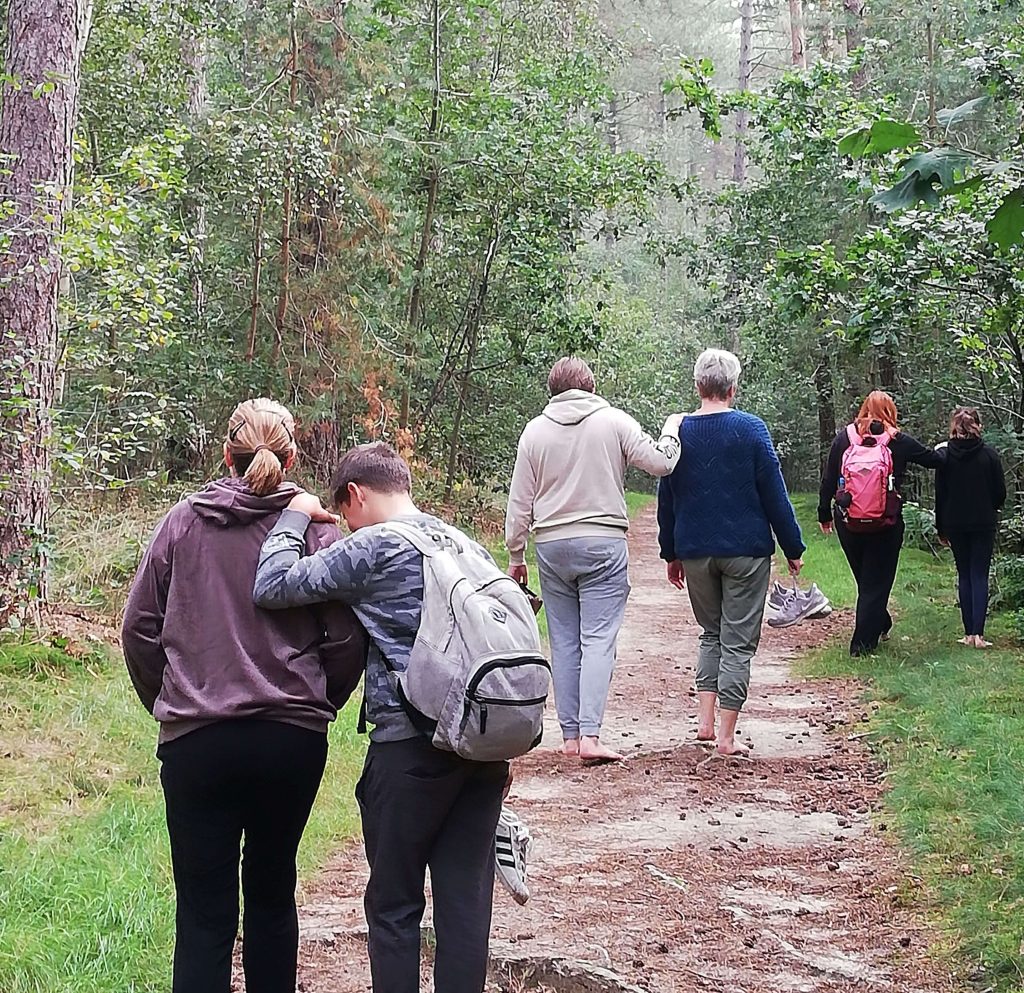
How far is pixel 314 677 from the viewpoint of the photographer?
3.43m

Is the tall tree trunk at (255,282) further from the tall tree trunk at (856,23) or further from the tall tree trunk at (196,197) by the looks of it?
the tall tree trunk at (856,23)

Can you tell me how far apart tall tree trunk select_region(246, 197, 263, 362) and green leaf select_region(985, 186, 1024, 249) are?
12182 millimetres

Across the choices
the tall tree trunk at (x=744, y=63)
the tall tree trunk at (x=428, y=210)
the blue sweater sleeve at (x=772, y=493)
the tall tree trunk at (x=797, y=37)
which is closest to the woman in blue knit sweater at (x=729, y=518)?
the blue sweater sleeve at (x=772, y=493)

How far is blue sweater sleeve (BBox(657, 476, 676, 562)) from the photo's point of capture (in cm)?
721

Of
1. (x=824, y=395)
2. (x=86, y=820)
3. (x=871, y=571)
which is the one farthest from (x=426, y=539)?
(x=824, y=395)

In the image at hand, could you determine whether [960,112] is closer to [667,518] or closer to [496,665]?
[496,665]

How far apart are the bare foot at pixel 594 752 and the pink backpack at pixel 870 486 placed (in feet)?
11.4

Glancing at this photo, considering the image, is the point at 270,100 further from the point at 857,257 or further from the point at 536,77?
the point at 857,257

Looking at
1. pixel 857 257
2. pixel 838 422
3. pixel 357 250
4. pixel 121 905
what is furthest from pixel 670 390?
pixel 121 905

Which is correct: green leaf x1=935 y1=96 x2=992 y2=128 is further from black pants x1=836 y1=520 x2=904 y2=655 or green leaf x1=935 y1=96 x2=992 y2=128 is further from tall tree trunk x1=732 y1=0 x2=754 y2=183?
tall tree trunk x1=732 y1=0 x2=754 y2=183

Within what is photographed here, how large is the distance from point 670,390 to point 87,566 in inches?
1338

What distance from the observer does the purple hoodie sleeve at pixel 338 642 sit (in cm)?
348

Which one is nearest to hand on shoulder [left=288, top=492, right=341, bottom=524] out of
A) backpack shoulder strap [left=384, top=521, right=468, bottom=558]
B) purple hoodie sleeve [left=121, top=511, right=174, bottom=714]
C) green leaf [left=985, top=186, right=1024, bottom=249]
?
backpack shoulder strap [left=384, top=521, right=468, bottom=558]

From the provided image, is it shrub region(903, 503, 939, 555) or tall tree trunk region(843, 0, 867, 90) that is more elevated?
tall tree trunk region(843, 0, 867, 90)
